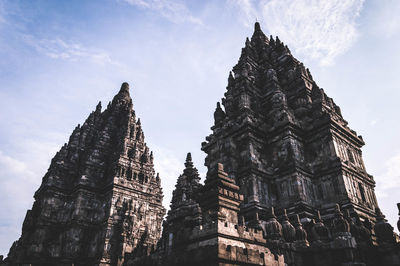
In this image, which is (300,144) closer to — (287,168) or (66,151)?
(287,168)

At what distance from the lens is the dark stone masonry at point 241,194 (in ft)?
27.0

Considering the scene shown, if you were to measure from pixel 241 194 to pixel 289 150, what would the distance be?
4.16 m

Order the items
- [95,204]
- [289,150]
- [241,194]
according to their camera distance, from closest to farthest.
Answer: [241,194]
[289,150]
[95,204]

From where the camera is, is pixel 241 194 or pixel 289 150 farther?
pixel 289 150

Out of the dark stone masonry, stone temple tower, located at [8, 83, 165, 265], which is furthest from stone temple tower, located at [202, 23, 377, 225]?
stone temple tower, located at [8, 83, 165, 265]

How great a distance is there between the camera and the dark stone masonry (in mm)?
8219

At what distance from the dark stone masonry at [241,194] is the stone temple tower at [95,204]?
14 centimetres

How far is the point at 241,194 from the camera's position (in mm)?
15500

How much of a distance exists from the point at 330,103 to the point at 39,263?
3211cm

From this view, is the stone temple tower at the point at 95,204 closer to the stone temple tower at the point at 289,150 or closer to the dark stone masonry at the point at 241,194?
the dark stone masonry at the point at 241,194

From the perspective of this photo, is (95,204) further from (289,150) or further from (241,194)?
(289,150)

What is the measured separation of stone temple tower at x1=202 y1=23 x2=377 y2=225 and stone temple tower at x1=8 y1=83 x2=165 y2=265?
1469 cm

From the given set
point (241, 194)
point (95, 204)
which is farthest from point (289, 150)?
point (95, 204)

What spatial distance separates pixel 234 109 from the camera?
21.5m
